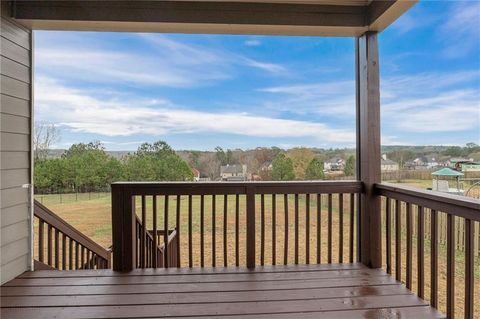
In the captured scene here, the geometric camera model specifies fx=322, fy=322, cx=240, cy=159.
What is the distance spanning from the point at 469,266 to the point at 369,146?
1.36 metres

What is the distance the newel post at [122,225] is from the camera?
9.73ft

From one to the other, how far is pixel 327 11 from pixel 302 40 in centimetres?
40

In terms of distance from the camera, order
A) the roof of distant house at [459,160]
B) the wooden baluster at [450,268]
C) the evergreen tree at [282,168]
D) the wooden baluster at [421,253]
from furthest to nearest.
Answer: the evergreen tree at [282,168]
the wooden baluster at [421,253]
the roof of distant house at [459,160]
the wooden baluster at [450,268]

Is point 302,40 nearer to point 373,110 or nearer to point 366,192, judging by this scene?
point 373,110

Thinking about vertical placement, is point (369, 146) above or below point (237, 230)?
above

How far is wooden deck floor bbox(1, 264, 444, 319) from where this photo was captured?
2164mm

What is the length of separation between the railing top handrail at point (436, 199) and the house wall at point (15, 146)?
3298 mm

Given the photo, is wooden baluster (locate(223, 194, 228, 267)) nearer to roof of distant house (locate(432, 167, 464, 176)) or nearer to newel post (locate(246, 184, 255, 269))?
newel post (locate(246, 184, 255, 269))

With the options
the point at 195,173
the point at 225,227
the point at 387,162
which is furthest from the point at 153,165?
the point at 387,162

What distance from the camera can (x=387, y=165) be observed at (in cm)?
304

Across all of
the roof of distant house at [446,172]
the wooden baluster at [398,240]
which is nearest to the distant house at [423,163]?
the roof of distant house at [446,172]

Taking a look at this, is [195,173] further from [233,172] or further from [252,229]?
[252,229]

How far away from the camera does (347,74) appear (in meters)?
3.28

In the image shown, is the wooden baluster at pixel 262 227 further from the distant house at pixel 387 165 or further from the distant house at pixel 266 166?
the distant house at pixel 387 165
